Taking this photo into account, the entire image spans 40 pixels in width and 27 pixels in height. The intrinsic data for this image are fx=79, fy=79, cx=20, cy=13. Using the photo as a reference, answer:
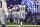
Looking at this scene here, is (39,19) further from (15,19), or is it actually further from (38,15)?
(15,19)

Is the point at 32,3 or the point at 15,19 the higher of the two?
the point at 32,3

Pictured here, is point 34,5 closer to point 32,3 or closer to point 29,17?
point 32,3

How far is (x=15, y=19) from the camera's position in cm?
234

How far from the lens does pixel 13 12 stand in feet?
7.64

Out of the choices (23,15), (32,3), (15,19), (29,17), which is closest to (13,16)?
(15,19)

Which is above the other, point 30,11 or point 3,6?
point 3,6

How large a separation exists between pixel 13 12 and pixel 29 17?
19.4 inches

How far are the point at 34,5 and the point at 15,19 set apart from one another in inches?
27.6

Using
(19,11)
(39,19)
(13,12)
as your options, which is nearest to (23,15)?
(19,11)

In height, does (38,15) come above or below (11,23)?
above

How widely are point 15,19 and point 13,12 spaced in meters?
0.21

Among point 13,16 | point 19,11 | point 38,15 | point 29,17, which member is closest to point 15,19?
point 13,16

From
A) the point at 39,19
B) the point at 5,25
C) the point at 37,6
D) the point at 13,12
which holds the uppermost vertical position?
the point at 37,6

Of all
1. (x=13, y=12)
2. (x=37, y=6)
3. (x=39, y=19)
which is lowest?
(x=39, y=19)
